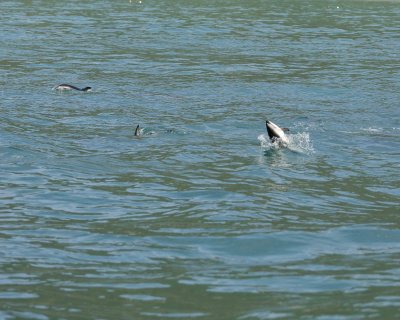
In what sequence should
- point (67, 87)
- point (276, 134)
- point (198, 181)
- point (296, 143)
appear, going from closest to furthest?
point (198, 181), point (276, 134), point (296, 143), point (67, 87)

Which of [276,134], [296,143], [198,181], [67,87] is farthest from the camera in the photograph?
[67,87]

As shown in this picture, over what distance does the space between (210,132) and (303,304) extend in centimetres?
851

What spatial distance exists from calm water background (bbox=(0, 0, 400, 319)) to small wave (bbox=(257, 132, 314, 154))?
0.16 ft

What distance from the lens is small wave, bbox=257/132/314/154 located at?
15070 millimetres

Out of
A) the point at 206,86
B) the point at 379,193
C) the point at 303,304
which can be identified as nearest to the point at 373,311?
the point at 303,304

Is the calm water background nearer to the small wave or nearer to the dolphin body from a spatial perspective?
the small wave

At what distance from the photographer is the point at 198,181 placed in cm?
1288

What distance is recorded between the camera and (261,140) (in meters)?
15.7

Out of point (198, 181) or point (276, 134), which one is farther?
point (276, 134)

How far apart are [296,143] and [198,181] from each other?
9.45ft

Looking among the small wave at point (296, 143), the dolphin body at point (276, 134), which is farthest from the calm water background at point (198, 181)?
the dolphin body at point (276, 134)

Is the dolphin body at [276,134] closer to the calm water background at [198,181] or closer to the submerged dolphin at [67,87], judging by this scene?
the calm water background at [198,181]

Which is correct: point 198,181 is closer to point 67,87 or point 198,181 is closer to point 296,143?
point 296,143

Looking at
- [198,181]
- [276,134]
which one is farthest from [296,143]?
[198,181]
